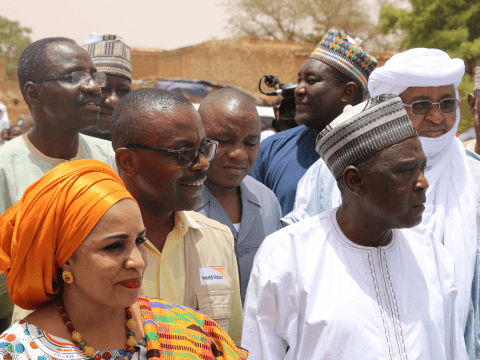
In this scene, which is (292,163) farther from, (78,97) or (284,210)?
(78,97)

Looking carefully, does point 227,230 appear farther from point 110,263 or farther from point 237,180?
point 110,263

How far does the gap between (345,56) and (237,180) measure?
1.60 m

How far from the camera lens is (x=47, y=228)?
5.47 ft

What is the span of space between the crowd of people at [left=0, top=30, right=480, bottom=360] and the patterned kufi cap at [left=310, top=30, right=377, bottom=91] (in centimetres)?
67

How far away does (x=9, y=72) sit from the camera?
33031mm

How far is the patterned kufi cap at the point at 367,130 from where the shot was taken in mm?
2246

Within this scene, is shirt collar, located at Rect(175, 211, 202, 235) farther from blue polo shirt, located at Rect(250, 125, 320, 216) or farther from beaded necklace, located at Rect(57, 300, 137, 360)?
blue polo shirt, located at Rect(250, 125, 320, 216)

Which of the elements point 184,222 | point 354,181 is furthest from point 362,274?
point 184,222

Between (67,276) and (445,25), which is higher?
(445,25)

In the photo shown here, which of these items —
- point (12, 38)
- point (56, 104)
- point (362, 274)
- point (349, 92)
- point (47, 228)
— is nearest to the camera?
point (47, 228)

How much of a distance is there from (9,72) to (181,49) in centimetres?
1138

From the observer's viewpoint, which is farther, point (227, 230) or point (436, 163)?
point (436, 163)

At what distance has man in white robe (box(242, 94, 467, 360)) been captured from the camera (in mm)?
2150

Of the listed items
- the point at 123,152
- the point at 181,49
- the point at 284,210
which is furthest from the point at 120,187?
the point at 181,49
